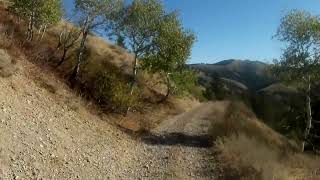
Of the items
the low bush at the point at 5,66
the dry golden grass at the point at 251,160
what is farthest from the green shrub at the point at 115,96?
the low bush at the point at 5,66

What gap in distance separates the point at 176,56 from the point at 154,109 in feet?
20.9

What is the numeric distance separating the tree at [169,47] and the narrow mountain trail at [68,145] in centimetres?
1650

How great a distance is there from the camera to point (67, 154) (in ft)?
59.6

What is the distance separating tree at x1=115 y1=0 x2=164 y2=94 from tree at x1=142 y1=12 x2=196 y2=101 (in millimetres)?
1203

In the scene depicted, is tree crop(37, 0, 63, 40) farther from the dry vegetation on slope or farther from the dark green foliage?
the dark green foliage

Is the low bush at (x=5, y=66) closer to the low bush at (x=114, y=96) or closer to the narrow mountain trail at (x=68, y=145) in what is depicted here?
the narrow mountain trail at (x=68, y=145)

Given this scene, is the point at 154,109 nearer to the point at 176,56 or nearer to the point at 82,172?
the point at 176,56

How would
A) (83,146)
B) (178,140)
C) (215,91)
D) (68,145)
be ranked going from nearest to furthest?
(68,145) < (83,146) < (178,140) < (215,91)

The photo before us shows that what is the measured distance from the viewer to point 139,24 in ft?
132

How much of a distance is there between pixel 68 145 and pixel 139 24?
2289 centimetres

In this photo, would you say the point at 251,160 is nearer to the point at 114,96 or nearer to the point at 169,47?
the point at 114,96

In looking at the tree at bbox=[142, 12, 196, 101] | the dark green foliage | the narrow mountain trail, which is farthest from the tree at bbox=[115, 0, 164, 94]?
the dark green foliage

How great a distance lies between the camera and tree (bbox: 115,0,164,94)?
40.0 m

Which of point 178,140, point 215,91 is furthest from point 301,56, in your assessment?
point 215,91
